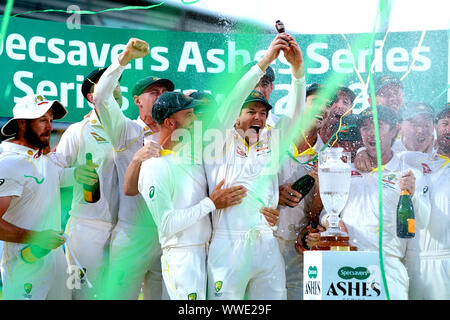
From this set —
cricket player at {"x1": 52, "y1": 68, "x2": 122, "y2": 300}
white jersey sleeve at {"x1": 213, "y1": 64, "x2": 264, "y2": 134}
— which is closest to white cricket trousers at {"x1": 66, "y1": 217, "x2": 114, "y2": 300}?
cricket player at {"x1": 52, "y1": 68, "x2": 122, "y2": 300}

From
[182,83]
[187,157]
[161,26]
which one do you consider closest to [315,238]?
[187,157]

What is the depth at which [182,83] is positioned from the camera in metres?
4.01

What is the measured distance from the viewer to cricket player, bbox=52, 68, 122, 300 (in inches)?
145

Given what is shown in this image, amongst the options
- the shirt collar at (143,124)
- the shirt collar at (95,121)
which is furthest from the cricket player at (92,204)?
the shirt collar at (143,124)

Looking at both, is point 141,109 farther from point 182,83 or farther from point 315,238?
point 315,238

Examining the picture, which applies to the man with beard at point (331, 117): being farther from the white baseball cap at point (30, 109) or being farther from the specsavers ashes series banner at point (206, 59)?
the white baseball cap at point (30, 109)

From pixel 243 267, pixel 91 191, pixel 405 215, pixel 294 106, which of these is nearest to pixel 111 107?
pixel 91 191

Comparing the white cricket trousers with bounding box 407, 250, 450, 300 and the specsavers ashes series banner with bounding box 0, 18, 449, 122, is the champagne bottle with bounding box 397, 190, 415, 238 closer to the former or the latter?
the white cricket trousers with bounding box 407, 250, 450, 300

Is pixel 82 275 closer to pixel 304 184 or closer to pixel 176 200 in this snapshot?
pixel 176 200

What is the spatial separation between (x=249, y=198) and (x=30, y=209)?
3.66ft

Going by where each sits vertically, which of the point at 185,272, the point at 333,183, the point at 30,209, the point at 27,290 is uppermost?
the point at 333,183

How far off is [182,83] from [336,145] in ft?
3.13

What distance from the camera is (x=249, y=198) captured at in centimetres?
340

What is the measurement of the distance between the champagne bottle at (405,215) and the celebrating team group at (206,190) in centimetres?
3
